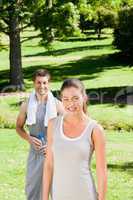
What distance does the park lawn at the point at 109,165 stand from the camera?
10691 mm

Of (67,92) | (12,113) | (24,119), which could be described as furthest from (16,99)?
(67,92)

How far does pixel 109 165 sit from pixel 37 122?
22.9 ft

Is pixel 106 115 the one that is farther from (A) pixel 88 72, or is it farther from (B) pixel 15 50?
(A) pixel 88 72

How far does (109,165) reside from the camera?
46.5 feet

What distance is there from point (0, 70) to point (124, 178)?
3164 cm

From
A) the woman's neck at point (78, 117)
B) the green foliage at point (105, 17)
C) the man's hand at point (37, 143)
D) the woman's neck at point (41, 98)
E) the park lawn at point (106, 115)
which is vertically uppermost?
the woman's neck at point (78, 117)

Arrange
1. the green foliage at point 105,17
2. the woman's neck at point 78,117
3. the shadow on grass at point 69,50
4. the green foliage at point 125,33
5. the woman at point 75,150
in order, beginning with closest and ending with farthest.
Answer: the woman at point 75,150
the woman's neck at point 78,117
the green foliage at point 125,33
the shadow on grass at point 69,50
the green foliage at point 105,17

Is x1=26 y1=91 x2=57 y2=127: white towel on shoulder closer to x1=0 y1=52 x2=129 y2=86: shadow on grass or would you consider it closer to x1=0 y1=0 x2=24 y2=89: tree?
x1=0 y1=0 x2=24 y2=89: tree

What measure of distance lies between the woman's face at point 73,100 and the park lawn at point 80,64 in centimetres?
2792

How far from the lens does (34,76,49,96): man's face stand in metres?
7.16

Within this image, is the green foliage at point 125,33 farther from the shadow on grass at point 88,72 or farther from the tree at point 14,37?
the tree at point 14,37

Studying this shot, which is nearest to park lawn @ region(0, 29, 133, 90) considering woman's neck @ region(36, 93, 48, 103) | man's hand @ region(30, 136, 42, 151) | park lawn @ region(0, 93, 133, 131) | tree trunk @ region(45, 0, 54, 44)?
tree trunk @ region(45, 0, 54, 44)

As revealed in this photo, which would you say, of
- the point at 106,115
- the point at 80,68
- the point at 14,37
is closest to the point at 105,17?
the point at 80,68

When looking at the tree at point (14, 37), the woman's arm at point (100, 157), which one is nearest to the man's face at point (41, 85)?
the woman's arm at point (100, 157)
